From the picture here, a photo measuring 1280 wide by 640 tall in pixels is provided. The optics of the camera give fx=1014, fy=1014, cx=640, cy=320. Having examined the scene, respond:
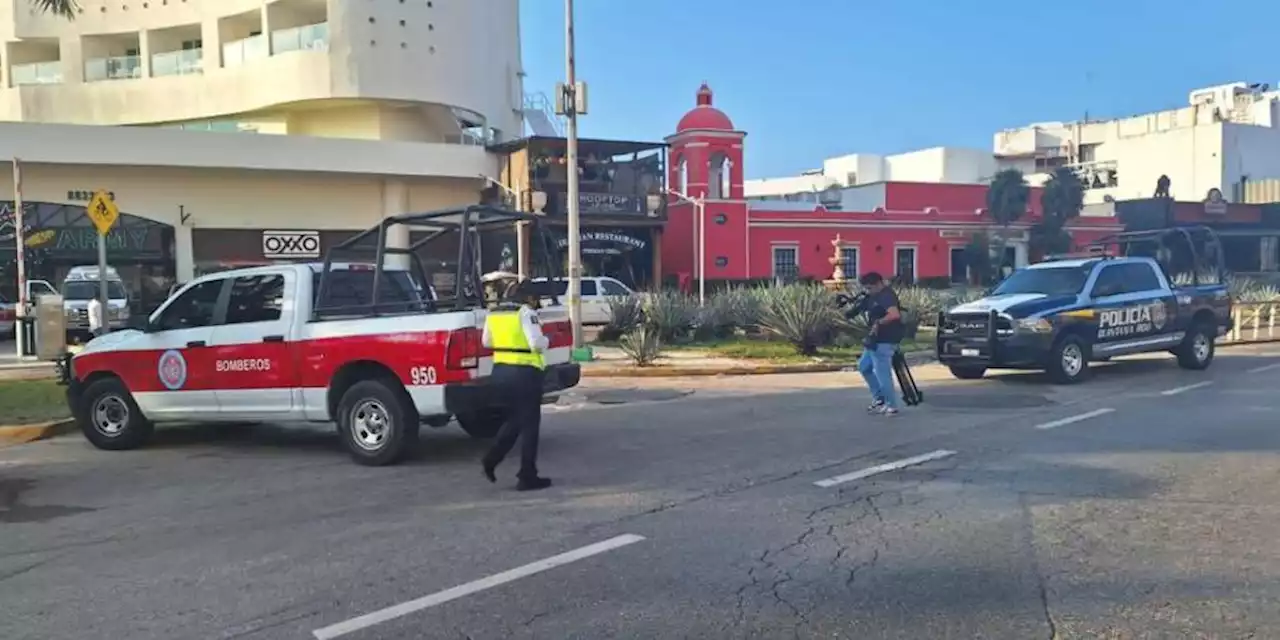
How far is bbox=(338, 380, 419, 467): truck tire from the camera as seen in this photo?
882 centimetres

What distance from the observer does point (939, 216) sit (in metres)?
46.9

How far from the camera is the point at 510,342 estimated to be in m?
7.70

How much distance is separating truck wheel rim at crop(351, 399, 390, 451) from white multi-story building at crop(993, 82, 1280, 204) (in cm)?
6211

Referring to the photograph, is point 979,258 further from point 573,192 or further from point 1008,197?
point 573,192

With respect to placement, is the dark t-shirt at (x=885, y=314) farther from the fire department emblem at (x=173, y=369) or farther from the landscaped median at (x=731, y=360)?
the fire department emblem at (x=173, y=369)

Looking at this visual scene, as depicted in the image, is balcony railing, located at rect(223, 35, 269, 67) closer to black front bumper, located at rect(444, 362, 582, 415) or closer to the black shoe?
black front bumper, located at rect(444, 362, 582, 415)

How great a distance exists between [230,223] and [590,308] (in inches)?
607

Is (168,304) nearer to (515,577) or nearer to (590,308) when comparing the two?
(515,577)

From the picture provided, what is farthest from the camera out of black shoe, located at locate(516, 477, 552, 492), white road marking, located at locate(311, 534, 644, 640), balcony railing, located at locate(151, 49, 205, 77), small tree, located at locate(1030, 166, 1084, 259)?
small tree, located at locate(1030, 166, 1084, 259)

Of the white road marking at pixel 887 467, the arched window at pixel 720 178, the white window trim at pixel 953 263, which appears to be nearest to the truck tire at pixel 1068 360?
the white road marking at pixel 887 467

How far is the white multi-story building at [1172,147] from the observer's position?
65.6 m

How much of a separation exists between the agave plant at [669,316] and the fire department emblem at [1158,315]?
9.26 metres

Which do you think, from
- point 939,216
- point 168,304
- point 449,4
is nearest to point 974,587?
point 168,304

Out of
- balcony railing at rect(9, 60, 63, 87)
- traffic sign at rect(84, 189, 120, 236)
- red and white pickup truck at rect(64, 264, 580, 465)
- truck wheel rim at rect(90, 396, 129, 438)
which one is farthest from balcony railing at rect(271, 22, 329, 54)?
truck wheel rim at rect(90, 396, 129, 438)
